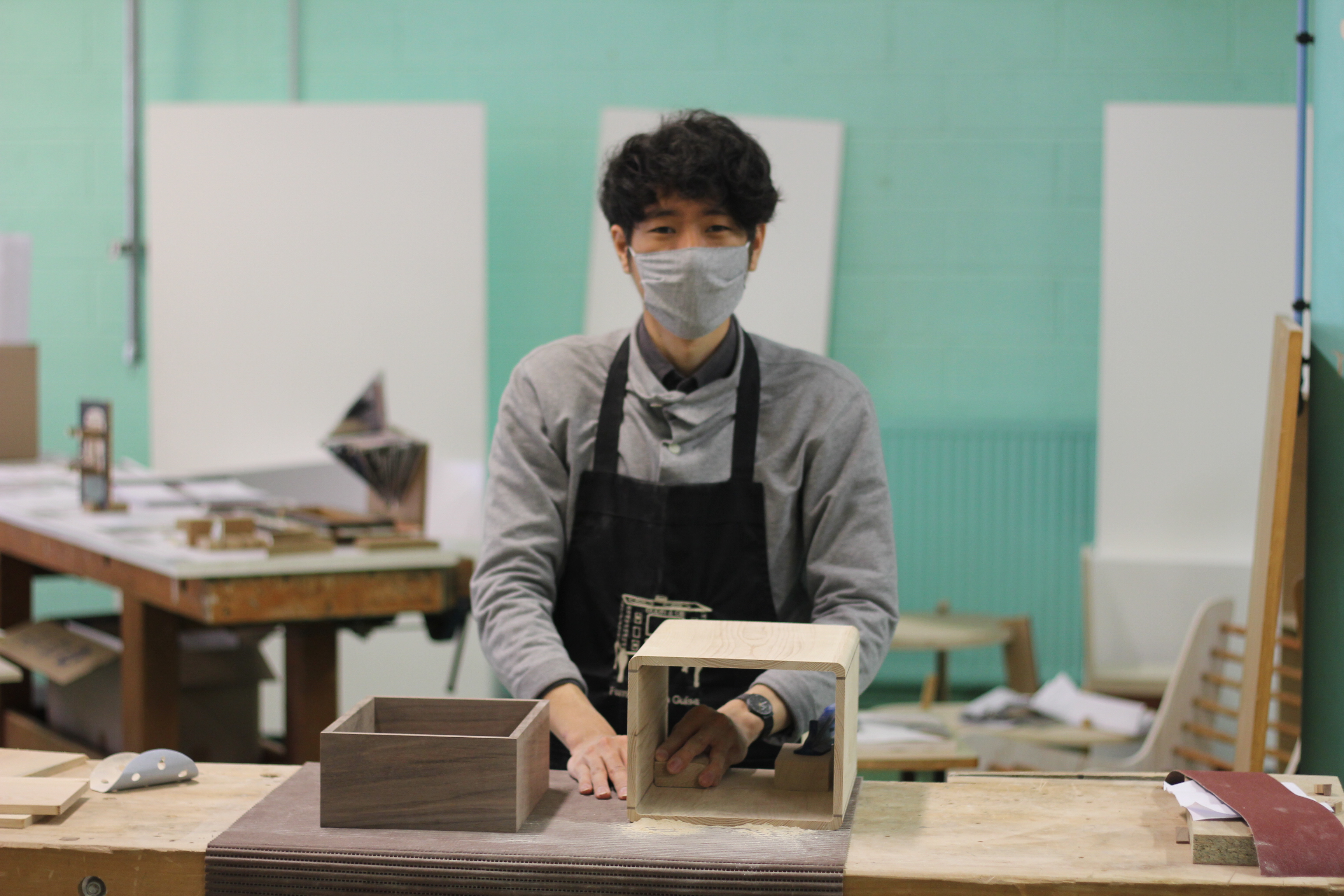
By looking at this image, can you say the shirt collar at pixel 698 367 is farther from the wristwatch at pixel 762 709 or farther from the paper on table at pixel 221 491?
the paper on table at pixel 221 491

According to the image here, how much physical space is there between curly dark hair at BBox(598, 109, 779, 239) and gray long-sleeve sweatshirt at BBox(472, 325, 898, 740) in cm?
20

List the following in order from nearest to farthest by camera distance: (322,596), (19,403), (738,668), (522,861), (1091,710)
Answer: (522,861)
(738,668)
(322,596)
(1091,710)
(19,403)

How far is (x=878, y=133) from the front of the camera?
4758 mm

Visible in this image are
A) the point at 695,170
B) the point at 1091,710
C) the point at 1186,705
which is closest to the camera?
the point at 695,170

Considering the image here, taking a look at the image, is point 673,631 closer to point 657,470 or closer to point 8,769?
point 657,470

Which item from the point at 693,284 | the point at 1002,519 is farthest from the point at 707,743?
the point at 1002,519

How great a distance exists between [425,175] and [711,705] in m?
3.12

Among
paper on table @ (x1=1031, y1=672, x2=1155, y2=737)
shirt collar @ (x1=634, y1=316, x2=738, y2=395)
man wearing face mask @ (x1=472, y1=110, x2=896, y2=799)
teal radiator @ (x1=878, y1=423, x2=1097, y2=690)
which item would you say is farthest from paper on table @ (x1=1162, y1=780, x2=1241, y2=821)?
teal radiator @ (x1=878, y1=423, x2=1097, y2=690)

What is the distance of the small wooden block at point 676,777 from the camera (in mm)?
1316

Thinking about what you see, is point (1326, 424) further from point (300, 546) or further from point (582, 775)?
point (300, 546)

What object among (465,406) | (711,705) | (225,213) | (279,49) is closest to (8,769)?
(711,705)

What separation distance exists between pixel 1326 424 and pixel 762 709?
109 centimetres

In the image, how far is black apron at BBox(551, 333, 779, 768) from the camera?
1656mm

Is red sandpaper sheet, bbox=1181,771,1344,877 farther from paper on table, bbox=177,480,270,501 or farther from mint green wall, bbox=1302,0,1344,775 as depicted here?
paper on table, bbox=177,480,270,501
